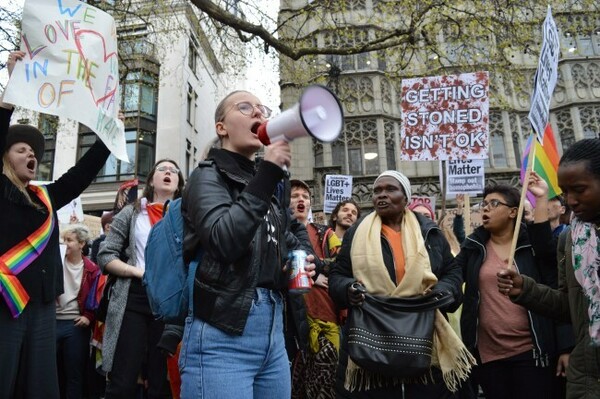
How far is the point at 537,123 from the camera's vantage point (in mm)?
3145

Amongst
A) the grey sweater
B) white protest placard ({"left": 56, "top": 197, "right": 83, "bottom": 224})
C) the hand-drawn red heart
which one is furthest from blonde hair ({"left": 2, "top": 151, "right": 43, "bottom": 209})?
white protest placard ({"left": 56, "top": 197, "right": 83, "bottom": 224})

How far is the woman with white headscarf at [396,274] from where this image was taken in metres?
3.04

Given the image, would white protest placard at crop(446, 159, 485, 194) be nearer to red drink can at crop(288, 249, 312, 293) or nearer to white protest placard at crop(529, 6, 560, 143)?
white protest placard at crop(529, 6, 560, 143)

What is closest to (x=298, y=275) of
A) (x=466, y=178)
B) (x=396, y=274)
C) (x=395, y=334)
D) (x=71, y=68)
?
(x=395, y=334)

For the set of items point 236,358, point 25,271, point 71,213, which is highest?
point 71,213

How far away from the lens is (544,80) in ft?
10.7

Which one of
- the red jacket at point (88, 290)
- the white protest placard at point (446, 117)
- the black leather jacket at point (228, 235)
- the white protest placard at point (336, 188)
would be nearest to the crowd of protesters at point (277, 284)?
the black leather jacket at point (228, 235)

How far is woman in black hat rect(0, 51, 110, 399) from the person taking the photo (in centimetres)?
249

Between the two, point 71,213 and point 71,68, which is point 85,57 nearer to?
point 71,68

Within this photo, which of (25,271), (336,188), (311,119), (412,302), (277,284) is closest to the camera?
(311,119)

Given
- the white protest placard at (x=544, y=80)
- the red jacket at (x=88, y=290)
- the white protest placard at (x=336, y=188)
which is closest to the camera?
the white protest placard at (x=544, y=80)

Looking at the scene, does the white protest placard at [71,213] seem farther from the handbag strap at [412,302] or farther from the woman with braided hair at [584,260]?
the woman with braided hair at [584,260]

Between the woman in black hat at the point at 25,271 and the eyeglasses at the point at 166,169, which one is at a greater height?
the eyeglasses at the point at 166,169

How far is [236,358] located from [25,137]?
209 centimetres
